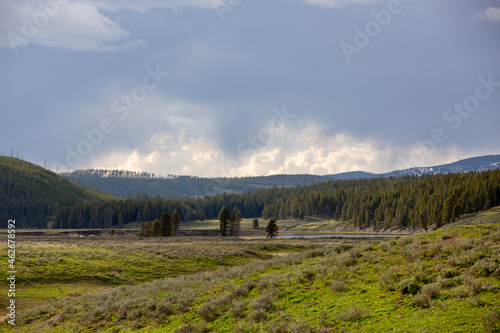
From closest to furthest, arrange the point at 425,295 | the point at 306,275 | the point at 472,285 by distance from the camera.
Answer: the point at 472,285
the point at 425,295
the point at 306,275

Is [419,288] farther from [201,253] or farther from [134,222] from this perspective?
[134,222]

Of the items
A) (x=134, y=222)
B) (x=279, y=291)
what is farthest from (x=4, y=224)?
(x=279, y=291)

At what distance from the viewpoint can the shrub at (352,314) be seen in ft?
34.8

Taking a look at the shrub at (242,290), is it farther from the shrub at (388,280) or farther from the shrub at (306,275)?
the shrub at (388,280)

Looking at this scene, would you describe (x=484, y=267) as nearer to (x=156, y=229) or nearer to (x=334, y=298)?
(x=334, y=298)

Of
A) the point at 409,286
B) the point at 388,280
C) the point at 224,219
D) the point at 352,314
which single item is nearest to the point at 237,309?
the point at 352,314

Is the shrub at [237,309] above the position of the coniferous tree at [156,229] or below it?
above

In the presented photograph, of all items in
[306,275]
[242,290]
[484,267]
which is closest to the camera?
[484,267]

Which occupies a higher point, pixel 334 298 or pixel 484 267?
pixel 484 267

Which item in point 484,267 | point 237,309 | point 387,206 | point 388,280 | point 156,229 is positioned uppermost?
point 484,267

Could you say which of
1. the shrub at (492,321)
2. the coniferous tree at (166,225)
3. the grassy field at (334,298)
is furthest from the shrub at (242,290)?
the coniferous tree at (166,225)

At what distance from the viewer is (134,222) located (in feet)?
579

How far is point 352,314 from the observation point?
10.6 meters

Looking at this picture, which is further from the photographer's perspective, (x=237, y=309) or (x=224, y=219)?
(x=224, y=219)
